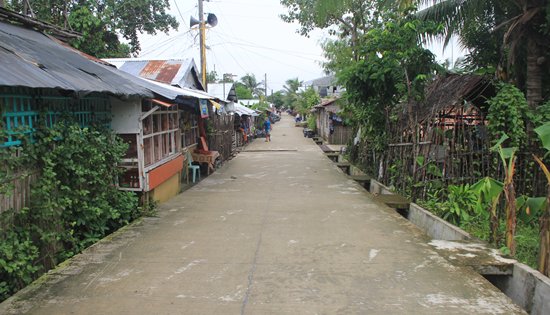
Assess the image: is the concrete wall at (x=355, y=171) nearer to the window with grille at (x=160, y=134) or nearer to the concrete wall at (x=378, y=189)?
the concrete wall at (x=378, y=189)

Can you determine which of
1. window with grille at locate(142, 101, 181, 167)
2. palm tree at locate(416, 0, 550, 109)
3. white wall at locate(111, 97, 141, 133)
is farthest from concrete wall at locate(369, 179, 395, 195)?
white wall at locate(111, 97, 141, 133)

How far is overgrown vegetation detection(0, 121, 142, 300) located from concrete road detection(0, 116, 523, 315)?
289 mm

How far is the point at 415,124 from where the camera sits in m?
9.04

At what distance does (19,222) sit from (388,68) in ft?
27.2

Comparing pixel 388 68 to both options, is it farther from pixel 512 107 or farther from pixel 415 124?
pixel 512 107

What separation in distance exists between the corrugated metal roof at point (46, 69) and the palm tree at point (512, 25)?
25.9 feet

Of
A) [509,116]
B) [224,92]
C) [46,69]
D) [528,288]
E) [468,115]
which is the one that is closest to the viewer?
[528,288]

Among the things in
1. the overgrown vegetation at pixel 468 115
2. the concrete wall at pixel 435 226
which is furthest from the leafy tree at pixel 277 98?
→ the concrete wall at pixel 435 226

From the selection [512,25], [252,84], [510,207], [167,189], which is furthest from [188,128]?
[252,84]

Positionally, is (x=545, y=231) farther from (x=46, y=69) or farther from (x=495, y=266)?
(x=46, y=69)

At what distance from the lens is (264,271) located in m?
4.83

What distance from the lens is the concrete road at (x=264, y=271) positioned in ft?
12.9

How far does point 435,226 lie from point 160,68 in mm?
10878

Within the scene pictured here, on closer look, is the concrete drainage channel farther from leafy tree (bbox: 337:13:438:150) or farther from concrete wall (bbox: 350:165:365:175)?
concrete wall (bbox: 350:165:365:175)
